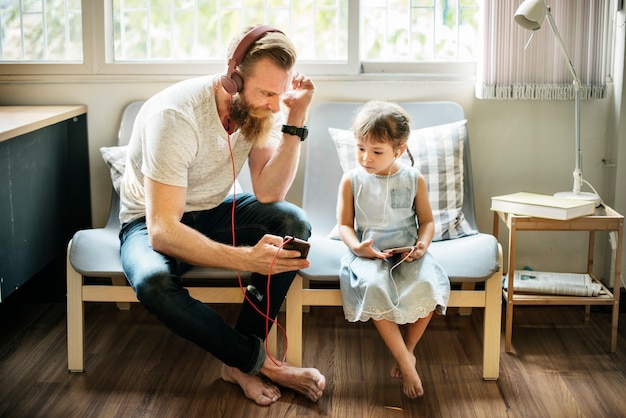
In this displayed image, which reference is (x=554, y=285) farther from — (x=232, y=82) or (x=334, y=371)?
(x=232, y=82)

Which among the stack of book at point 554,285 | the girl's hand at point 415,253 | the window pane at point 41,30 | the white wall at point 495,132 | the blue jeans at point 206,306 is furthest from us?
the window pane at point 41,30

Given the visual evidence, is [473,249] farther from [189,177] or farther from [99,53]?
[99,53]

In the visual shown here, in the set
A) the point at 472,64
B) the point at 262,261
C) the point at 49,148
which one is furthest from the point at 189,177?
the point at 472,64

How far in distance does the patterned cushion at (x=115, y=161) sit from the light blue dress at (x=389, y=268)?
883mm

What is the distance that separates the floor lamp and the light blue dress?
652mm

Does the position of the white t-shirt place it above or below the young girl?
above

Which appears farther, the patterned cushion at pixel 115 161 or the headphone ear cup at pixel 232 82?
the patterned cushion at pixel 115 161

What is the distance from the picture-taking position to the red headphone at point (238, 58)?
2227 millimetres

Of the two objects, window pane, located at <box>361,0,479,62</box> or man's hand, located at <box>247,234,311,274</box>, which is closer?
man's hand, located at <box>247,234,311,274</box>

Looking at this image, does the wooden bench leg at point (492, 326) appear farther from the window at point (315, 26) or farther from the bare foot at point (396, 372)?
the window at point (315, 26)

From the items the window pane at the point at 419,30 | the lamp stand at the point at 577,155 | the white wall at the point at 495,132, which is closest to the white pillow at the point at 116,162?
the white wall at the point at 495,132

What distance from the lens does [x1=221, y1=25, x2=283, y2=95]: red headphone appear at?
2227 millimetres

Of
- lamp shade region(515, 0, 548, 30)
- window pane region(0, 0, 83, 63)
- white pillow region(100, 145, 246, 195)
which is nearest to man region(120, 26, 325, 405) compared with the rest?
white pillow region(100, 145, 246, 195)

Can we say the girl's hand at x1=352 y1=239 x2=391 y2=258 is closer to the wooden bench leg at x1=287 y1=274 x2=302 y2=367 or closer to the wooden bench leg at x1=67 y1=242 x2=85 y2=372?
the wooden bench leg at x1=287 y1=274 x2=302 y2=367
